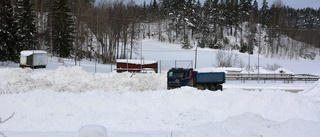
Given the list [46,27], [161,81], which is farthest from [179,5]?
[161,81]

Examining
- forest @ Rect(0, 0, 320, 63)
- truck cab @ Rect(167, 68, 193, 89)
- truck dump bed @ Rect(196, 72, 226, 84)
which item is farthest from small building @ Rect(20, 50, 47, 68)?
truck dump bed @ Rect(196, 72, 226, 84)

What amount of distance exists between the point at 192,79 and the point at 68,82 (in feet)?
33.4

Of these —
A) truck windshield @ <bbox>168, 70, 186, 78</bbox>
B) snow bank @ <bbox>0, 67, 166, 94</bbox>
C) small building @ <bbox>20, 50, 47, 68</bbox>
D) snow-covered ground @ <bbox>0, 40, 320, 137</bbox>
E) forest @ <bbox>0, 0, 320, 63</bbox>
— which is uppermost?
forest @ <bbox>0, 0, 320, 63</bbox>

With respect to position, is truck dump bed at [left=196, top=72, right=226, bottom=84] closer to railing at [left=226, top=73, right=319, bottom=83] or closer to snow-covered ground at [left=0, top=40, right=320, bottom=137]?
snow-covered ground at [left=0, top=40, right=320, bottom=137]

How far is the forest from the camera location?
58.2 meters

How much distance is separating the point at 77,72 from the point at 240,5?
90664 mm

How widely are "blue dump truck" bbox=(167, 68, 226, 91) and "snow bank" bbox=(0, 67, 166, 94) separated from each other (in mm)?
2858

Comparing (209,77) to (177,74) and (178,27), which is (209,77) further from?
(178,27)

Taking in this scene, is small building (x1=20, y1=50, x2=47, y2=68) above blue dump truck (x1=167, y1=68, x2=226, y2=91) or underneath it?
above

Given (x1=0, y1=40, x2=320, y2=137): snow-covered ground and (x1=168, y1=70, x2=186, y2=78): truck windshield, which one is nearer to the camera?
(x1=0, y1=40, x2=320, y2=137): snow-covered ground

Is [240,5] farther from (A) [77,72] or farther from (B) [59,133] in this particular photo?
(B) [59,133]

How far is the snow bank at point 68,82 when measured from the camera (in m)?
18.8

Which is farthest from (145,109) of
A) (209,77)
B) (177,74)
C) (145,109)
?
(209,77)

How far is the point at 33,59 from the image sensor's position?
125 ft
